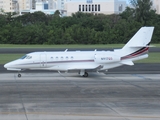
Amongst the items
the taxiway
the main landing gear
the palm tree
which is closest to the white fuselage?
the main landing gear

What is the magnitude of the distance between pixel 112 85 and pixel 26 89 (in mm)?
5915

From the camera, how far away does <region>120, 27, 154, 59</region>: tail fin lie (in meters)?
36.3

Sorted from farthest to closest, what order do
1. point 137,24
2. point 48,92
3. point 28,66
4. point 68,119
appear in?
point 137,24
point 28,66
point 48,92
point 68,119

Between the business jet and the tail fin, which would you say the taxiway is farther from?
the tail fin

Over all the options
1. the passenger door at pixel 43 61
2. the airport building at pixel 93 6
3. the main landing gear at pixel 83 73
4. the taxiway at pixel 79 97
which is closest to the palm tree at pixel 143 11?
the airport building at pixel 93 6

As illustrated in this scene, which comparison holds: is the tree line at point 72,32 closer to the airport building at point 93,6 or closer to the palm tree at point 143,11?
the palm tree at point 143,11

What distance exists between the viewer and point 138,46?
36375 millimetres

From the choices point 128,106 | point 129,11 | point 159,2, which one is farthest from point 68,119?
point 159,2

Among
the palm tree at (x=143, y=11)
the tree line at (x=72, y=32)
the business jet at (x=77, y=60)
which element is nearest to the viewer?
the business jet at (x=77, y=60)

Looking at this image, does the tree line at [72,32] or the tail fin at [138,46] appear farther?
the tree line at [72,32]

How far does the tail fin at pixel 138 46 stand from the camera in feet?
119

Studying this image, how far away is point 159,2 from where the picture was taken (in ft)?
633

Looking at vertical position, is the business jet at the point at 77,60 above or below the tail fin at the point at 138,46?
below

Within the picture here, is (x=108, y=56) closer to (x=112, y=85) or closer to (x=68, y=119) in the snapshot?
(x=112, y=85)
